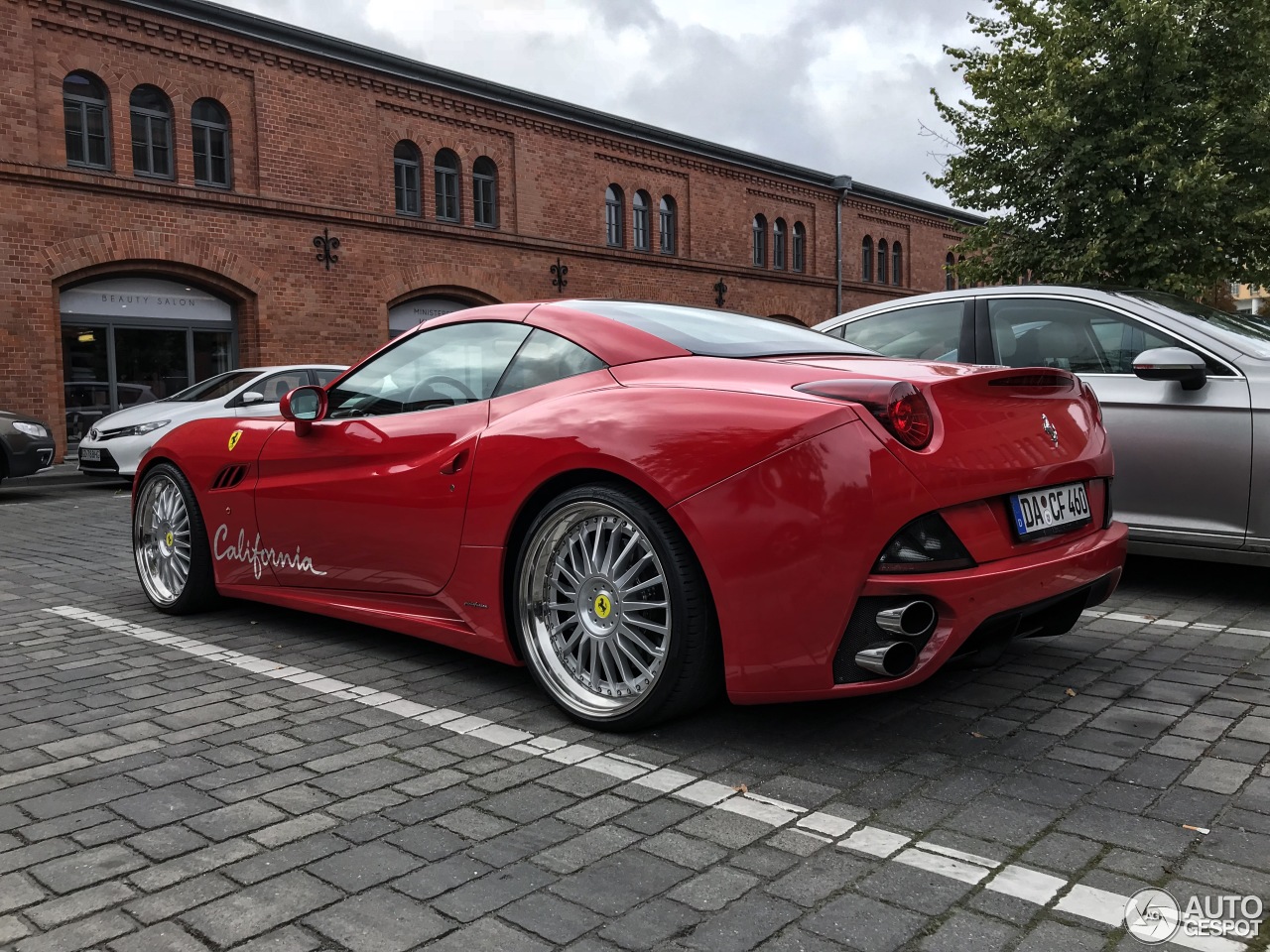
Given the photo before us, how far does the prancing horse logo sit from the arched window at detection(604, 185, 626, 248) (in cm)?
2356

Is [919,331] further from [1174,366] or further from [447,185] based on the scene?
[447,185]

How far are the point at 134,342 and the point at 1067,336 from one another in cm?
1677

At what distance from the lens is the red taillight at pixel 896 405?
289cm

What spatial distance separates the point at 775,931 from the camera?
2.09 m

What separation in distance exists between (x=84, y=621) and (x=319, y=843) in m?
3.20

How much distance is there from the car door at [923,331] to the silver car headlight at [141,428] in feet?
30.0

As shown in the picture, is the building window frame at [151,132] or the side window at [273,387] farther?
the building window frame at [151,132]

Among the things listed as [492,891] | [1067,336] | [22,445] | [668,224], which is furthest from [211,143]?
[492,891]

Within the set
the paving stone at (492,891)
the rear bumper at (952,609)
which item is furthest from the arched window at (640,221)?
the paving stone at (492,891)

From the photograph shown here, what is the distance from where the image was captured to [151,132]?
18.0m

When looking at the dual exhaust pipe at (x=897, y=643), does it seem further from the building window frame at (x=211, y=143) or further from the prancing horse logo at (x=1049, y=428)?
the building window frame at (x=211, y=143)

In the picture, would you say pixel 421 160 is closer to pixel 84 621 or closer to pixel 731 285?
pixel 731 285

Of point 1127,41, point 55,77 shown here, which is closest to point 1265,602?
point 1127,41

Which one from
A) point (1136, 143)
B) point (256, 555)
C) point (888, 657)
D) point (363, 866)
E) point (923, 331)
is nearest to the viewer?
point (363, 866)
